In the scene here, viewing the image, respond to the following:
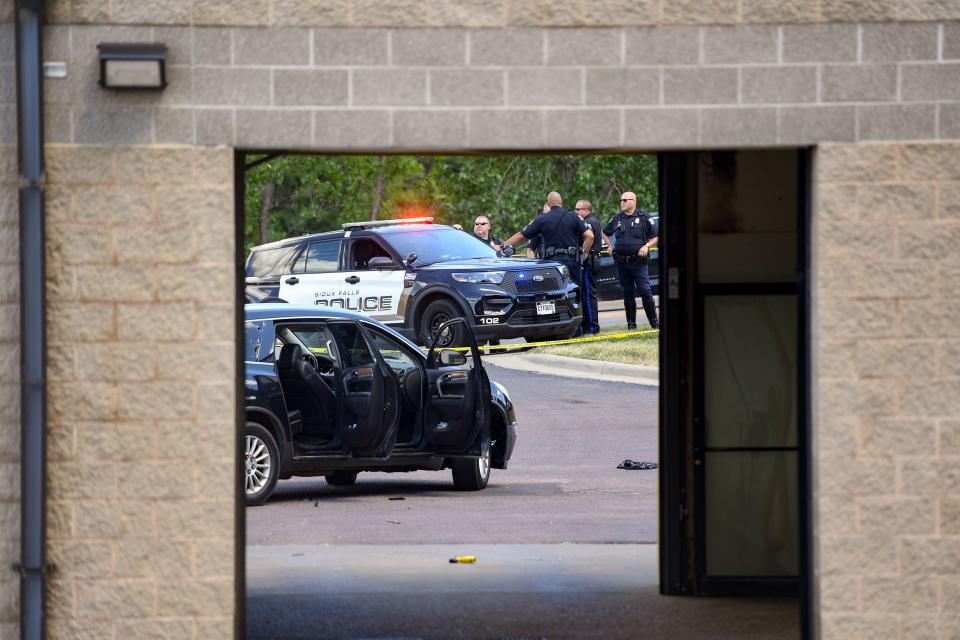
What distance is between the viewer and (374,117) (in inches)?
256

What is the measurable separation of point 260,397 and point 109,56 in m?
6.09

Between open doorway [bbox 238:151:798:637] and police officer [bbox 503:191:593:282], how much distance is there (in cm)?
536

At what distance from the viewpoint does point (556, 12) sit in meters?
6.50

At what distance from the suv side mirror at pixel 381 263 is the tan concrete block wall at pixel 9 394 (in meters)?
15.3

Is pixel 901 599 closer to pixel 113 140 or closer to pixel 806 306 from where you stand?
pixel 806 306

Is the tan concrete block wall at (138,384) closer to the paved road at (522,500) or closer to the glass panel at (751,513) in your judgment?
the glass panel at (751,513)

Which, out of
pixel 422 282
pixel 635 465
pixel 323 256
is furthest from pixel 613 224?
pixel 635 465

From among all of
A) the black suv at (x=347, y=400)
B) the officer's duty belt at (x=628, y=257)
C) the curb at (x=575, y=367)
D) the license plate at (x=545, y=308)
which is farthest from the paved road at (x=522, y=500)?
the officer's duty belt at (x=628, y=257)

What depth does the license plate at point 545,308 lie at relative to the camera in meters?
20.9

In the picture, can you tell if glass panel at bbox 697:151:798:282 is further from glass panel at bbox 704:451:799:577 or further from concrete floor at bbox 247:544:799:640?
concrete floor at bbox 247:544:799:640

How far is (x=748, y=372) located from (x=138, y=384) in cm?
417

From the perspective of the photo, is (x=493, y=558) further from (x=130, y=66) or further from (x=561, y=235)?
(x=561, y=235)

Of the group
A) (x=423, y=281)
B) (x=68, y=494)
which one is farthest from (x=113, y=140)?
(x=423, y=281)

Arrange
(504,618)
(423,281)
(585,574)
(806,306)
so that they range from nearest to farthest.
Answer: (806,306)
(504,618)
(585,574)
(423,281)
